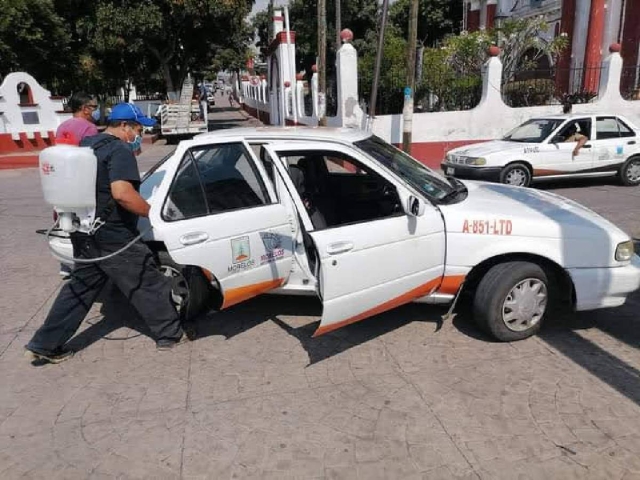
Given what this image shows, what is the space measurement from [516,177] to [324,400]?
25.4ft

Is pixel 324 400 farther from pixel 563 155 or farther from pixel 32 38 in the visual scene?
pixel 32 38

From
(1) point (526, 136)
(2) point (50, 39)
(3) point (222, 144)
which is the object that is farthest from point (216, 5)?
(3) point (222, 144)

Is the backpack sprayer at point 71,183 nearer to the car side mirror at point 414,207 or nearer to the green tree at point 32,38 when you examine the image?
the car side mirror at point 414,207

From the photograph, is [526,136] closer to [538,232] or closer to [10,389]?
[538,232]

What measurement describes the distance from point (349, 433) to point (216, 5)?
20.5m

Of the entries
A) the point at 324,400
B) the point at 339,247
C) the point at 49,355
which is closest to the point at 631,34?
the point at 339,247

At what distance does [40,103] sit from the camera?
1764 cm

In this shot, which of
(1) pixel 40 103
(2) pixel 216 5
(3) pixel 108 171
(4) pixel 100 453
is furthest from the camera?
(2) pixel 216 5

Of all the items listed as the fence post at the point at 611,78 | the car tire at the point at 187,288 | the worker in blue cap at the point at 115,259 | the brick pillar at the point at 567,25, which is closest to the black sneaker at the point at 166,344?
the worker in blue cap at the point at 115,259

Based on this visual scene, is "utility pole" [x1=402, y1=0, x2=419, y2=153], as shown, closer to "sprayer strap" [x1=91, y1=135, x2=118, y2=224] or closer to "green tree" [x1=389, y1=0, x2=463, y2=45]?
"sprayer strap" [x1=91, y1=135, x2=118, y2=224]

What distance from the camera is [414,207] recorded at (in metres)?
3.75

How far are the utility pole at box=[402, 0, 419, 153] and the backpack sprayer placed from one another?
9.29 m

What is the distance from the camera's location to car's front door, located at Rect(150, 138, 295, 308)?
3953mm

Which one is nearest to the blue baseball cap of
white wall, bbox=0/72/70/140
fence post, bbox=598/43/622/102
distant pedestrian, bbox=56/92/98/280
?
distant pedestrian, bbox=56/92/98/280
